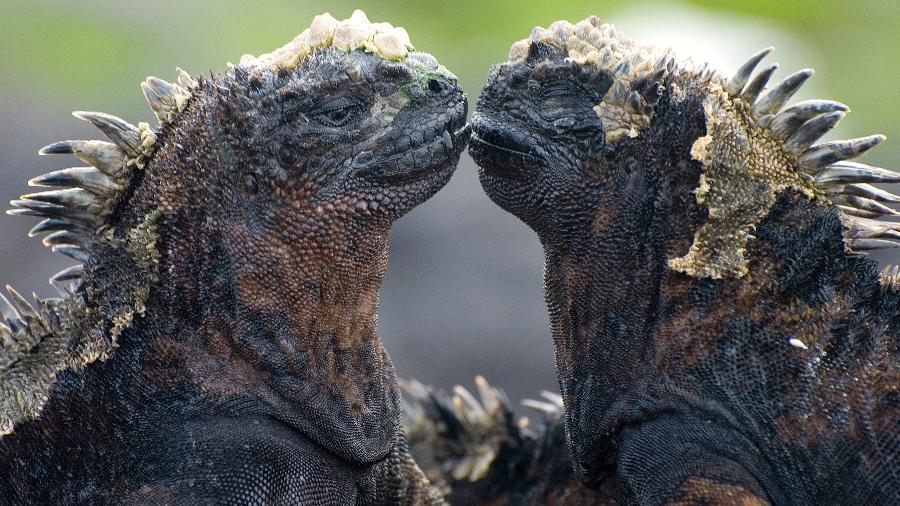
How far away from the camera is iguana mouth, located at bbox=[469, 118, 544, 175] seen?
3.63 m

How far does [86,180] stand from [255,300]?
728 mm

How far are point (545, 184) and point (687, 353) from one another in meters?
0.74

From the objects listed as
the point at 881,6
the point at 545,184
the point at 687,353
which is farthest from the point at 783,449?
the point at 881,6

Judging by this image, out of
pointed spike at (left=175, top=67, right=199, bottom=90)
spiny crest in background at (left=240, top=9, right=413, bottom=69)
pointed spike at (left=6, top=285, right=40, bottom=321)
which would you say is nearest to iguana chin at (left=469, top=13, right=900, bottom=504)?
spiny crest in background at (left=240, top=9, right=413, bottom=69)

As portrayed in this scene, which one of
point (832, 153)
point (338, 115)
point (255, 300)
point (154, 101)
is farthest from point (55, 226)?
point (832, 153)

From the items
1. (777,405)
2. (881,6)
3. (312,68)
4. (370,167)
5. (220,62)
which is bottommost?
(777,405)

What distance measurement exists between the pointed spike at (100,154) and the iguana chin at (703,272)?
4.00 feet

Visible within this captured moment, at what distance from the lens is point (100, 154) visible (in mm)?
3520

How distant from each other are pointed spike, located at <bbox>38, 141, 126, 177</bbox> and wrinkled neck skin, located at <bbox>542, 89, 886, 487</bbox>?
4.93 ft

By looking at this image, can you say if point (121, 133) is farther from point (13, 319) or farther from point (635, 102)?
point (635, 102)

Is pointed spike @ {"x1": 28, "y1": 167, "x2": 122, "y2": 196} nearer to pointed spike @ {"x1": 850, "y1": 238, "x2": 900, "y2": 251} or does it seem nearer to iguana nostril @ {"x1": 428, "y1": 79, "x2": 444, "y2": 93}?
iguana nostril @ {"x1": 428, "y1": 79, "x2": 444, "y2": 93}

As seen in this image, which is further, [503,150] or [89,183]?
[503,150]

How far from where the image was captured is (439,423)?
16.2 feet

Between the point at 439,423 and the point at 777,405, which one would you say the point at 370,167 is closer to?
the point at 777,405
